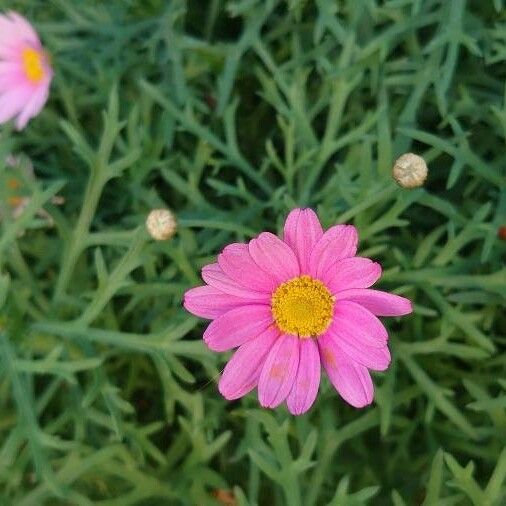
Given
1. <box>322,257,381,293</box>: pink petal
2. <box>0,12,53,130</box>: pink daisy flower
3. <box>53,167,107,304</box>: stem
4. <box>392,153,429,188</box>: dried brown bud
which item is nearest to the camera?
<box>322,257,381,293</box>: pink petal

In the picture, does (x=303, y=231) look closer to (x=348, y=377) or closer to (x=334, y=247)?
(x=334, y=247)

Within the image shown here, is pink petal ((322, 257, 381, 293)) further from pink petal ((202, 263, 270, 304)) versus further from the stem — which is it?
the stem

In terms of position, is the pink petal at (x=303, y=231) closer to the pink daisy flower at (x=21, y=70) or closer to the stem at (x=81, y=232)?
the stem at (x=81, y=232)

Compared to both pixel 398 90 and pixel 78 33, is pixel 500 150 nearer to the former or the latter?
pixel 398 90

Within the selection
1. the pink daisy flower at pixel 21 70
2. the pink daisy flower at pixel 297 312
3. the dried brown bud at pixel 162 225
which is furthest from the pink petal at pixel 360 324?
the pink daisy flower at pixel 21 70

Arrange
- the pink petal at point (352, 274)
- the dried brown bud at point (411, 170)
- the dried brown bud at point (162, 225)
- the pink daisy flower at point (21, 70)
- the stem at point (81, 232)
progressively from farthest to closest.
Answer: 1. the pink daisy flower at point (21, 70)
2. the stem at point (81, 232)
3. the dried brown bud at point (162, 225)
4. the dried brown bud at point (411, 170)
5. the pink petal at point (352, 274)

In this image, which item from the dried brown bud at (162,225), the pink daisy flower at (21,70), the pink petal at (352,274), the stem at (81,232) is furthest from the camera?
the pink daisy flower at (21,70)

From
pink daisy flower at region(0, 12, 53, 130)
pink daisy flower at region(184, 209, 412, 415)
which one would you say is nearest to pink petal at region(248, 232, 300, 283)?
pink daisy flower at region(184, 209, 412, 415)

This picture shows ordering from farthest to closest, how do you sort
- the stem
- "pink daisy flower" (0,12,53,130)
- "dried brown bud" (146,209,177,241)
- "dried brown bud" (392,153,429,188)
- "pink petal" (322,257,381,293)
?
"pink daisy flower" (0,12,53,130) → the stem → "dried brown bud" (146,209,177,241) → "dried brown bud" (392,153,429,188) → "pink petal" (322,257,381,293)

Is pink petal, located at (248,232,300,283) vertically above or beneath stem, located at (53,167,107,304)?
above
